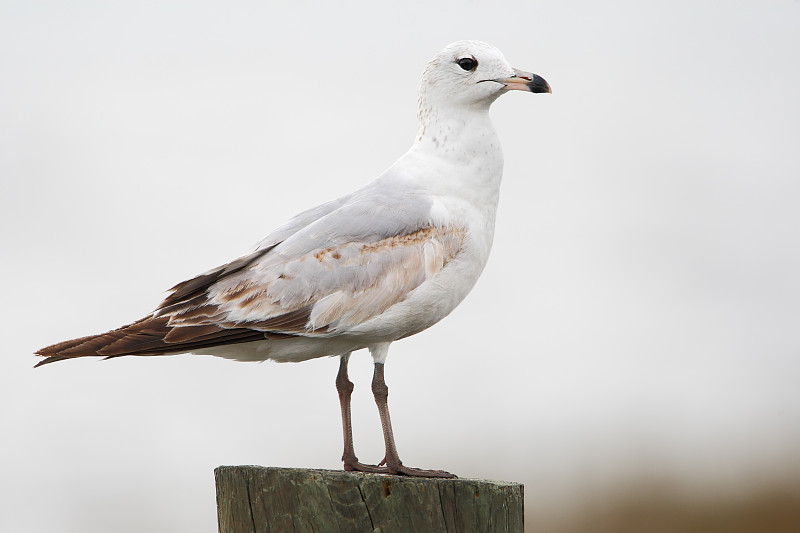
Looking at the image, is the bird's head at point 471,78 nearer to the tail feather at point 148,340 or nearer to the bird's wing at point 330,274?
the bird's wing at point 330,274

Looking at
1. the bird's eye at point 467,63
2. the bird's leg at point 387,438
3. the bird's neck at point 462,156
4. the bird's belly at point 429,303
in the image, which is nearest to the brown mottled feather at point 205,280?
the bird's belly at point 429,303

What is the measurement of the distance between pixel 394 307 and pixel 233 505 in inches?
69.9

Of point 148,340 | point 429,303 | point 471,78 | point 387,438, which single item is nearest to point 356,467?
point 387,438

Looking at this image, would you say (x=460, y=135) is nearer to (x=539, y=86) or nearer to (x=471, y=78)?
(x=471, y=78)

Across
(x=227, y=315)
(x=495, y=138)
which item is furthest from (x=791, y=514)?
(x=227, y=315)

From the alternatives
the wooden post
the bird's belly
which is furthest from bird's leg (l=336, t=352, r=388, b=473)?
the wooden post

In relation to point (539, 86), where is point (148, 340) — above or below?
below

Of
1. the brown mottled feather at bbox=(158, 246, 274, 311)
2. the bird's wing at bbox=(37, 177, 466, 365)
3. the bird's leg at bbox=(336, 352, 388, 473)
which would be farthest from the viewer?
the brown mottled feather at bbox=(158, 246, 274, 311)

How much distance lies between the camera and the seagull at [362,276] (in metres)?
6.16

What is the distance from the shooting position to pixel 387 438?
20.5 ft

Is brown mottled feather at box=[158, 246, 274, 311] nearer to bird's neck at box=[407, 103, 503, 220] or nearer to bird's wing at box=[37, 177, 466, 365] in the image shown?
bird's wing at box=[37, 177, 466, 365]

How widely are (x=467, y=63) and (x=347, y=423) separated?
2.43 meters

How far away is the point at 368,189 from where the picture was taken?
6680 mm

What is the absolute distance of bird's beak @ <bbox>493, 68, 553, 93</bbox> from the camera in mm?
6696
